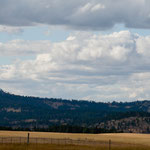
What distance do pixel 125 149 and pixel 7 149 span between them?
3532cm

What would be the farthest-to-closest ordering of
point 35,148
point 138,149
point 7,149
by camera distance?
point 138,149 < point 35,148 < point 7,149

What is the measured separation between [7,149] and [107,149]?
88.2 ft

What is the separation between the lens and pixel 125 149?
129250 millimetres

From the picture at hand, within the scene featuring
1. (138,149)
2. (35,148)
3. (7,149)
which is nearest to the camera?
(7,149)

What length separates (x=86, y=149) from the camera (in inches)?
4813

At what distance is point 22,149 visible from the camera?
112m

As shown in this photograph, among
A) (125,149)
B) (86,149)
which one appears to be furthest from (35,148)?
(125,149)

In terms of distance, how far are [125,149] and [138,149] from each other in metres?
3.43

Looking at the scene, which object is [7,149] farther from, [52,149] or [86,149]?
[86,149]

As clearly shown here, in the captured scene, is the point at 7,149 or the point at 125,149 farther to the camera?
the point at 125,149

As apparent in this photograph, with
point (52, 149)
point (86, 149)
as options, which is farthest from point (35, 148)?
point (86, 149)

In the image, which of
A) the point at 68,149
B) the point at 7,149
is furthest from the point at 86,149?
the point at 7,149

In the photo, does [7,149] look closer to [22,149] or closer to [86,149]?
[22,149]

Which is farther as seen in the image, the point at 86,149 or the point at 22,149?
the point at 86,149
